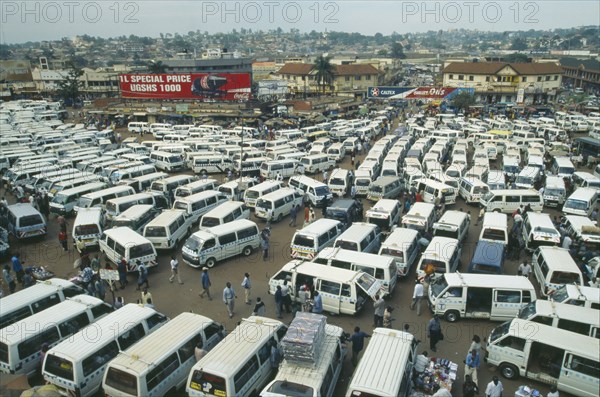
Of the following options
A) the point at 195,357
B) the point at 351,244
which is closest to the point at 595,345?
the point at 351,244

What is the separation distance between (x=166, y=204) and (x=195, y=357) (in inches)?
555

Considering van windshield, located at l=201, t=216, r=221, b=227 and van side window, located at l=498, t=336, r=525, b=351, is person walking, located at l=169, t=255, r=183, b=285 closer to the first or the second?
van windshield, located at l=201, t=216, r=221, b=227

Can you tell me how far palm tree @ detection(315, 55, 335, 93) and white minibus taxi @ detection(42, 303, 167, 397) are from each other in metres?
63.4

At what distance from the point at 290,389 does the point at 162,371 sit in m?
3.00

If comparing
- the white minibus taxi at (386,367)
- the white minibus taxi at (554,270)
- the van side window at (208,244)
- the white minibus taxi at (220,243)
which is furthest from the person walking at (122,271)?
the white minibus taxi at (554,270)

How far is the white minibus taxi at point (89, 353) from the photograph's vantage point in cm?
973

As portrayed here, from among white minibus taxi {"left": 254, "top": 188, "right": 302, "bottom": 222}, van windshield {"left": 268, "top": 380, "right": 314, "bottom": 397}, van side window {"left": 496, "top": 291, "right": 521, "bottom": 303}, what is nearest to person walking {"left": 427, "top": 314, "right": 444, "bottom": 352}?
van side window {"left": 496, "top": 291, "right": 521, "bottom": 303}

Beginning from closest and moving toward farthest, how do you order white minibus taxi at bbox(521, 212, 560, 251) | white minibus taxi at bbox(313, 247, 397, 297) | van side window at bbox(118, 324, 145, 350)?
van side window at bbox(118, 324, 145, 350) → white minibus taxi at bbox(313, 247, 397, 297) → white minibus taxi at bbox(521, 212, 560, 251)

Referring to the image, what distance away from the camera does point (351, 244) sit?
1644 cm

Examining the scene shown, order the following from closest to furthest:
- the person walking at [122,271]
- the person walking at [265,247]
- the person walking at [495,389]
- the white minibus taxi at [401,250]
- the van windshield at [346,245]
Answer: the person walking at [495,389] → the person walking at [122,271] → the white minibus taxi at [401,250] → the van windshield at [346,245] → the person walking at [265,247]

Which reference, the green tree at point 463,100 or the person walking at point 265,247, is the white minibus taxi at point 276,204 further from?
the green tree at point 463,100

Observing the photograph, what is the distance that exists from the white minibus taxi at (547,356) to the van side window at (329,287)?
14.7ft

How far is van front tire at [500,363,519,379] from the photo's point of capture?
1079cm

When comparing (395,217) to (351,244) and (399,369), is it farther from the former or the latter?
(399,369)
